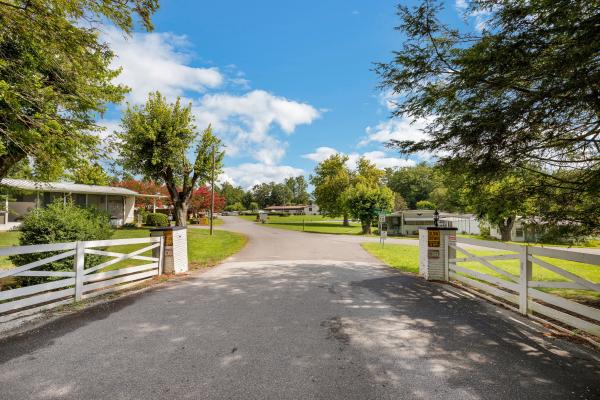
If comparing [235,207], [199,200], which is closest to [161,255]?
[199,200]

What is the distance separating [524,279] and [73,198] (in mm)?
28170


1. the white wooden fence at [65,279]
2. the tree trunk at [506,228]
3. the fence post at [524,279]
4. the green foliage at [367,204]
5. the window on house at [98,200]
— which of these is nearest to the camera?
the white wooden fence at [65,279]

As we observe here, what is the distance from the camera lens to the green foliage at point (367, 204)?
98.7 ft

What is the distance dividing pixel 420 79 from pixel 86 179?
907cm

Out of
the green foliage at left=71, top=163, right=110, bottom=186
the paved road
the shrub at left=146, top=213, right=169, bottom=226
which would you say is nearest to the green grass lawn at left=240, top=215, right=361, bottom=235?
the shrub at left=146, top=213, right=169, bottom=226

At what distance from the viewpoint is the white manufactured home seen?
21.1m

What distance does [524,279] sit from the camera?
5145 mm

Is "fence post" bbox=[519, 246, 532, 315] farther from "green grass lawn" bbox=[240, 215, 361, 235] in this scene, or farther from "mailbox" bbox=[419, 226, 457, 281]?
"green grass lawn" bbox=[240, 215, 361, 235]

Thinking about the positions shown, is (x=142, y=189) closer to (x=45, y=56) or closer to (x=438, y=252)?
(x=45, y=56)

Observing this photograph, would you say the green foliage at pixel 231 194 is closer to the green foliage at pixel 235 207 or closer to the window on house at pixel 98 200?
the green foliage at pixel 235 207

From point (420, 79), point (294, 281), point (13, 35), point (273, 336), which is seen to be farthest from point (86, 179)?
point (420, 79)

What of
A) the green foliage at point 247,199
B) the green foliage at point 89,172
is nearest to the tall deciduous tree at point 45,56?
the green foliage at point 89,172

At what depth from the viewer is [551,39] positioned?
3715 mm

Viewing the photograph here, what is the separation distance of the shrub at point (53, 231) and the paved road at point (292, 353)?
254 cm
